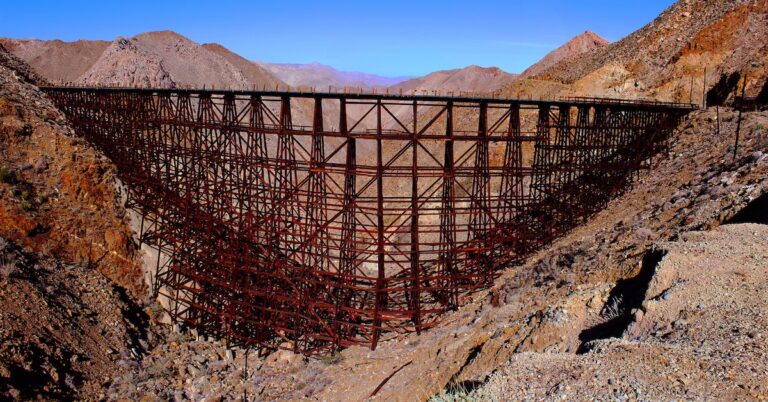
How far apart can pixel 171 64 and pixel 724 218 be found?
4694cm

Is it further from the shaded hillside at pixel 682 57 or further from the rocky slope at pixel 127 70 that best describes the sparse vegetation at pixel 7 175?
the rocky slope at pixel 127 70

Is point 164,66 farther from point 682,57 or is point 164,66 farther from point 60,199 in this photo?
point 682,57

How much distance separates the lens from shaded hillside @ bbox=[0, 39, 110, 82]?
180ft

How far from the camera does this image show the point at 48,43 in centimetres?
6003

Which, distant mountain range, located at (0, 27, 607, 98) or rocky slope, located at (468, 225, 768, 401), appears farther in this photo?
distant mountain range, located at (0, 27, 607, 98)

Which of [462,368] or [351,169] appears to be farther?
[351,169]

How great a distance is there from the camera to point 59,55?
5694cm

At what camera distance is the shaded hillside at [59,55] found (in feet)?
180

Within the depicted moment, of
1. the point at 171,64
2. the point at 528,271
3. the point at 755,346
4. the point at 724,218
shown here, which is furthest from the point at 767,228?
the point at 171,64

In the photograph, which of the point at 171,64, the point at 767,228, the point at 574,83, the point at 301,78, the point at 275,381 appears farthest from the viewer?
the point at 301,78

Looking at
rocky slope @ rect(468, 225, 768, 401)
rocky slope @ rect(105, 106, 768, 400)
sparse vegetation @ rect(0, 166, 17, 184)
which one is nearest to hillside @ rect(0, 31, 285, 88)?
sparse vegetation @ rect(0, 166, 17, 184)

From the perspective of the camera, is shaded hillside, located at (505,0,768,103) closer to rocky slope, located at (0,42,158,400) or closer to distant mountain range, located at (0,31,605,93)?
distant mountain range, located at (0,31,605,93)

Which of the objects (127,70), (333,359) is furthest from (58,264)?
(127,70)

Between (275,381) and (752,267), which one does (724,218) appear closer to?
(752,267)
